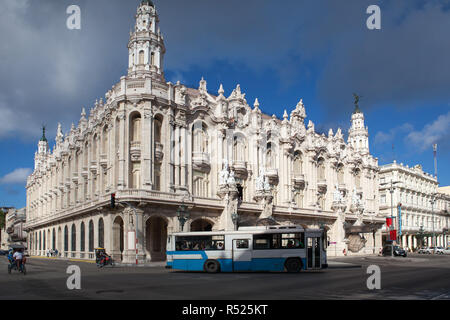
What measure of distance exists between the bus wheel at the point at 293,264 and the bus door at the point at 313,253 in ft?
1.95

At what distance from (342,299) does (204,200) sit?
3391 cm

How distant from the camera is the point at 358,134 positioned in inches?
3310

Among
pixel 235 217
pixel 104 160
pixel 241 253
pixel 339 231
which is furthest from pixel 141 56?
pixel 339 231

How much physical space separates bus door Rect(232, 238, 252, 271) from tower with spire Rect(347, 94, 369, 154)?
186ft

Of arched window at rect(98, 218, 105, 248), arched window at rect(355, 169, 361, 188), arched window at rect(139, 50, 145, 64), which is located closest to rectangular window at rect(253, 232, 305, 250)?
arched window at rect(98, 218, 105, 248)

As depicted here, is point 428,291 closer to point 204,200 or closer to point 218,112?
point 204,200

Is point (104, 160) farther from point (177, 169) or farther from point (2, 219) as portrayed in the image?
point (2, 219)

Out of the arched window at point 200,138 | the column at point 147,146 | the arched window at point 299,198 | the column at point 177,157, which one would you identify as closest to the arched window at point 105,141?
the column at point 147,146

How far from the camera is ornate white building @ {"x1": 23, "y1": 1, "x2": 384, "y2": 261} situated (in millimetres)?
45656

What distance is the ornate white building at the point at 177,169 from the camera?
4566 cm

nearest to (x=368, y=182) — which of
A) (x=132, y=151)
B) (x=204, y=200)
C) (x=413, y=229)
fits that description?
(x=413, y=229)

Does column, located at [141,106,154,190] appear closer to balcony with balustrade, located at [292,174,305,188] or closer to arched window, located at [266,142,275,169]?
arched window, located at [266,142,275,169]

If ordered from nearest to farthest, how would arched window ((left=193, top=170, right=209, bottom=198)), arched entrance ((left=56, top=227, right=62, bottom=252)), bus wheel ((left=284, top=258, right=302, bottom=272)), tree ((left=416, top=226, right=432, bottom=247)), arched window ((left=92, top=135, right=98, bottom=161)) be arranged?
bus wheel ((left=284, top=258, right=302, bottom=272)), arched window ((left=193, top=170, right=209, bottom=198)), arched window ((left=92, top=135, right=98, bottom=161)), arched entrance ((left=56, top=227, right=62, bottom=252)), tree ((left=416, top=226, right=432, bottom=247))

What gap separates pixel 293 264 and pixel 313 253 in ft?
4.69
